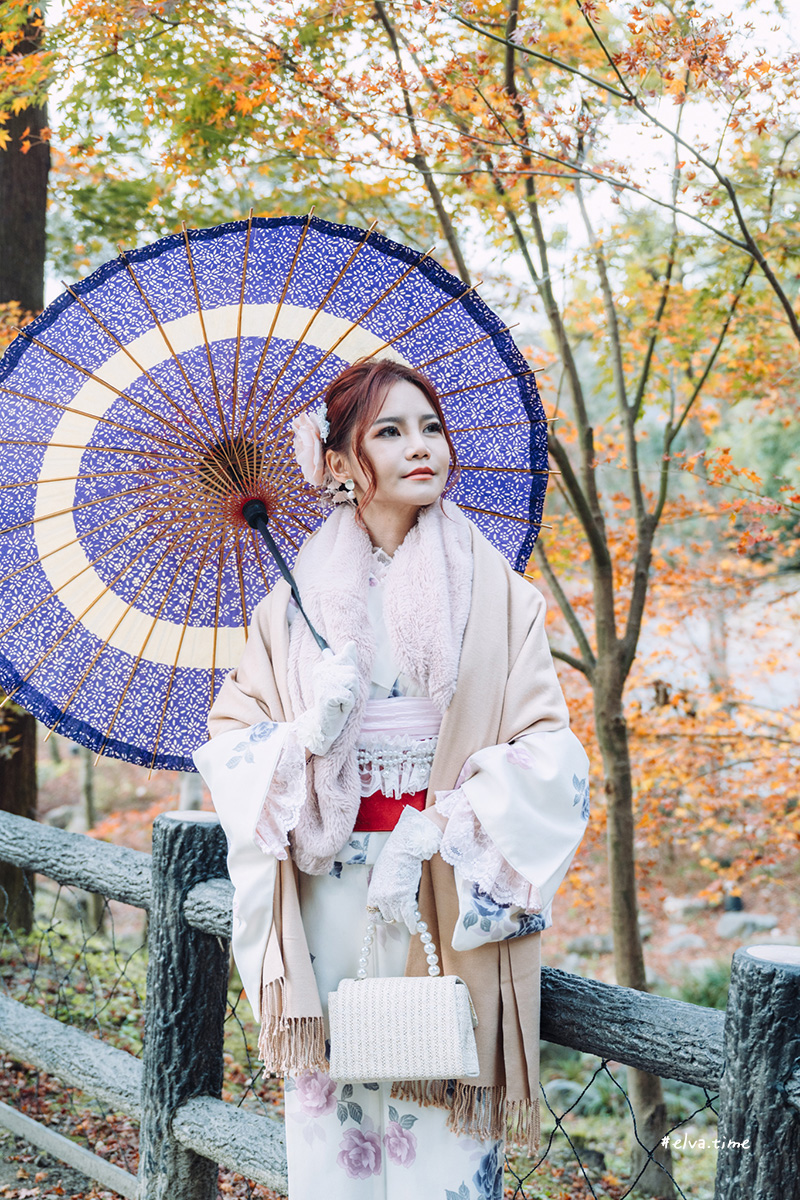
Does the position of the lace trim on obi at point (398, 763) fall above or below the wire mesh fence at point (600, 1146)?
above

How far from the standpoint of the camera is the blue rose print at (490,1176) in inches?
68.7

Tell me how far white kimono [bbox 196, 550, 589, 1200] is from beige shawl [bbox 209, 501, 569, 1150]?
4cm

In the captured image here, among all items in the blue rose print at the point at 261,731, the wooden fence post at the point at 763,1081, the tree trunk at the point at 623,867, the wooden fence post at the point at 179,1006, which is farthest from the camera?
the tree trunk at the point at 623,867

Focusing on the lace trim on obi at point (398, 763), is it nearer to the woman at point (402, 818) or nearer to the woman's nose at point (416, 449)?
the woman at point (402, 818)

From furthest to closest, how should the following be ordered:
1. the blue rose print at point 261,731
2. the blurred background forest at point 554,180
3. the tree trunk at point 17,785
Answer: the tree trunk at point 17,785, the blurred background forest at point 554,180, the blue rose print at point 261,731

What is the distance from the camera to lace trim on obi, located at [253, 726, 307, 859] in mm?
1754

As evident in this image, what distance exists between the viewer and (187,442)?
211 cm

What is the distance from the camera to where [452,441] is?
7.34 feet

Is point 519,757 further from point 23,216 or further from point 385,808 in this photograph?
point 23,216

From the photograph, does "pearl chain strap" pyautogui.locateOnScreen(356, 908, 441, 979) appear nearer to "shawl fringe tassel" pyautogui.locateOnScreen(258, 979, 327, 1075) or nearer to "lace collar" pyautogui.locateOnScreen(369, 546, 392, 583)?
"shawl fringe tassel" pyautogui.locateOnScreen(258, 979, 327, 1075)

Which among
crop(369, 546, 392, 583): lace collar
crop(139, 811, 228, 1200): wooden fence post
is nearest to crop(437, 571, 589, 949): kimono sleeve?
crop(369, 546, 392, 583): lace collar

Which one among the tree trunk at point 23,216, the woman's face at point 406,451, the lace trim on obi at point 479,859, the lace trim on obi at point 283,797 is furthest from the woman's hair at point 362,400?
the tree trunk at point 23,216

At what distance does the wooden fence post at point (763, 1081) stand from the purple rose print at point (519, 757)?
0.47 meters

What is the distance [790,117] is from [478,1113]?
11.7ft
